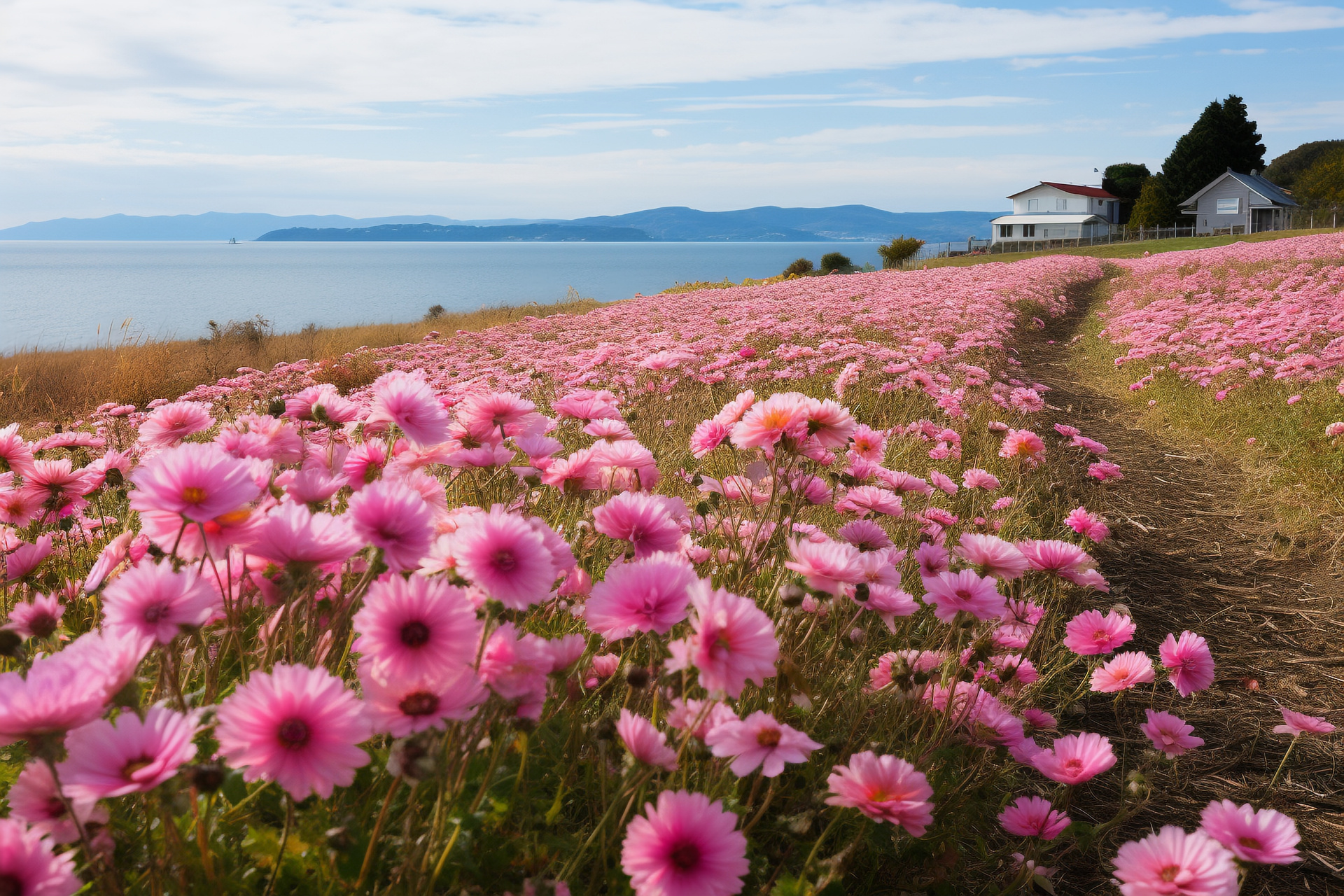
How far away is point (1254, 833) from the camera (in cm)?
118

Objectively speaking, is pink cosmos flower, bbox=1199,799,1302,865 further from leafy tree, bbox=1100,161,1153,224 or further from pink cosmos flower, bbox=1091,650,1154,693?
leafy tree, bbox=1100,161,1153,224

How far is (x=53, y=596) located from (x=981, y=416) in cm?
569

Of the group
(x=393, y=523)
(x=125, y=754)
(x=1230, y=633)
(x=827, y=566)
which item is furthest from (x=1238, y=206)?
(x=125, y=754)

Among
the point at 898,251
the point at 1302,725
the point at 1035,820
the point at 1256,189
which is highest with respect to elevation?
the point at 1256,189

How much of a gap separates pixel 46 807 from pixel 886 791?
107 cm

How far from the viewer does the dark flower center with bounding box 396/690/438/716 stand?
0.87 meters

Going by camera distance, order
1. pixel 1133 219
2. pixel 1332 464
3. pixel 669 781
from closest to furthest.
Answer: pixel 669 781 < pixel 1332 464 < pixel 1133 219

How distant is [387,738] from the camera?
1.30 m

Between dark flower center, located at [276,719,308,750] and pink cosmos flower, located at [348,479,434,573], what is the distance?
24 centimetres

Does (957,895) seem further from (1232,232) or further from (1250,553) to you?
(1232,232)

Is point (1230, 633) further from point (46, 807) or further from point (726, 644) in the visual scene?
point (46, 807)

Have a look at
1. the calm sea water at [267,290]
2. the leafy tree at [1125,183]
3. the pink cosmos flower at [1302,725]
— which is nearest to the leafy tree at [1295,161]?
the leafy tree at [1125,183]

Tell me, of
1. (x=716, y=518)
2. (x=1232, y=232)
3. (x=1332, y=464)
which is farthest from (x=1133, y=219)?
(x=716, y=518)

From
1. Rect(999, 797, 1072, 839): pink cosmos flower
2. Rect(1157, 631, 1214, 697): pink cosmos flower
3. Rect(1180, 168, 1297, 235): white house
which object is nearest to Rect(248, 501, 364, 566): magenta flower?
Rect(999, 797, 1072, 839): pink cosmos flower
